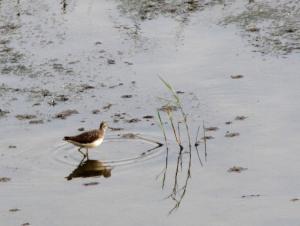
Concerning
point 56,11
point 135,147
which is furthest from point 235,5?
point 135,147

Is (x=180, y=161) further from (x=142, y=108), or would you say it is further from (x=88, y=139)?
(x=142, y=108)

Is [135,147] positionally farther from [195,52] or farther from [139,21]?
[139,21]

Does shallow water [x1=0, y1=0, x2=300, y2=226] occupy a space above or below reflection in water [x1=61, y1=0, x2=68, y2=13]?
below

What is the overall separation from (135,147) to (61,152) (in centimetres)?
135

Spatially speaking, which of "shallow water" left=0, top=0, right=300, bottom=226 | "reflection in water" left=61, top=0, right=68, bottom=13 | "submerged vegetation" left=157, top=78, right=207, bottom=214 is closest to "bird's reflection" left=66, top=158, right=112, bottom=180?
"shallow water" left=0, top=0, right=300, bottom=226

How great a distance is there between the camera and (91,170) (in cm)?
1359

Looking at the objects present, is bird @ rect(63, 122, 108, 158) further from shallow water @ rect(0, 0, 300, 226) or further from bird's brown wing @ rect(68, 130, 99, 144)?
shallow water @ rect(0, 0, 300, 226)

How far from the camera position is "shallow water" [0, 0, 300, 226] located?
1209 cm

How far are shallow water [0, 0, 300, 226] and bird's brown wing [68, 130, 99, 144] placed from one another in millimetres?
400

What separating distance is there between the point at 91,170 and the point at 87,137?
610 millimetres

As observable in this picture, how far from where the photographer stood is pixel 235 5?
68.9 ft

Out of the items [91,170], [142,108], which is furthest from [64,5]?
[91,170]

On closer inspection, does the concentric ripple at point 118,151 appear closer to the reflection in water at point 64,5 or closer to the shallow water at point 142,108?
the shallow water at point 142,108

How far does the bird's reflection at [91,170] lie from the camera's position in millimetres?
13383
